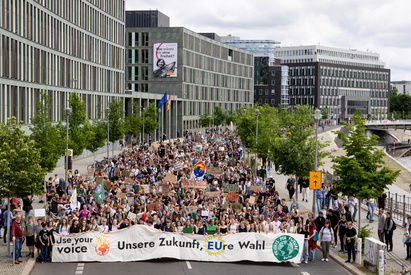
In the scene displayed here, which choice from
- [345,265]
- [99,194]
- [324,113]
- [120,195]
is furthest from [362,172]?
[324,113]

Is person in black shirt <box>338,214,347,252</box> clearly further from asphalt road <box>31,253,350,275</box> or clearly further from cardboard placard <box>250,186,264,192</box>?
cardboard placard <box>250,186,264,192</box>

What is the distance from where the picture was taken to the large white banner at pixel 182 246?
21.0 meters

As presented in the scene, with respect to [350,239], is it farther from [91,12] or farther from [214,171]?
[91,12]

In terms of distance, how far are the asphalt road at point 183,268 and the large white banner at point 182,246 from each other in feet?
0.87

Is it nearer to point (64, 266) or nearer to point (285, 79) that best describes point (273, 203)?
point (64, 266)

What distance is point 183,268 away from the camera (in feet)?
66.5

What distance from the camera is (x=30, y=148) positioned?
21484mm

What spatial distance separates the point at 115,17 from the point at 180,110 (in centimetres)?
3317

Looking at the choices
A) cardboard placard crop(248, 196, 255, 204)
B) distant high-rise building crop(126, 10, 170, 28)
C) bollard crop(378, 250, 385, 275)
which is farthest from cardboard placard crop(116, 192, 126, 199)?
distant high-rise building crop(126, 10, 170, 28)

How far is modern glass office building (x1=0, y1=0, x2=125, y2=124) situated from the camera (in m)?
47.5

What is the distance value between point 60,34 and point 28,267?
46.5 m

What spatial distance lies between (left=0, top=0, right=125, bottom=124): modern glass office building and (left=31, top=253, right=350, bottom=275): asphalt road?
91.1ft

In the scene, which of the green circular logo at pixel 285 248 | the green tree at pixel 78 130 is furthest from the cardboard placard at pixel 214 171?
the green circular logo at pixel 285 248

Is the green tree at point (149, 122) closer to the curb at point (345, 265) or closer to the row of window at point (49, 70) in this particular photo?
the row of window at point (49, 70)
